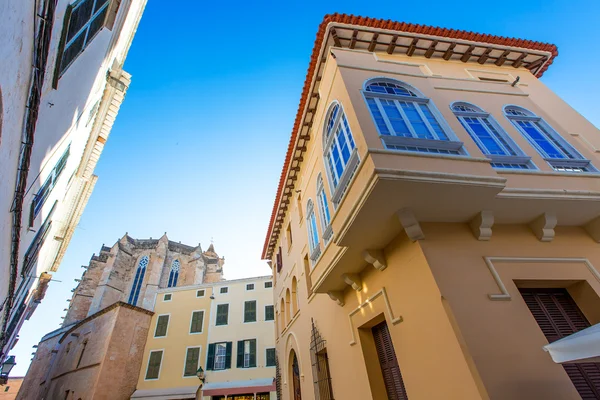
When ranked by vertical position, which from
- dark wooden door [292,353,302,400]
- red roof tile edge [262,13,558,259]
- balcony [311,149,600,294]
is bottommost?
dark wooden door [292,353,302,400]

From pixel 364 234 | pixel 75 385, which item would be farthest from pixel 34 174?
pixel 75 385

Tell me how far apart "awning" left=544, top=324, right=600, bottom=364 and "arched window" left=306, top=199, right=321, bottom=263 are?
5.59m

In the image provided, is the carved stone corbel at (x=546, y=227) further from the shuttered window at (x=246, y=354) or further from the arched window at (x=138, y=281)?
the arched window at (x=138, y=281)

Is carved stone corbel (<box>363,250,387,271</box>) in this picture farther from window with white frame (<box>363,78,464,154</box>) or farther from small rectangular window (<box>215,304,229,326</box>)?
small rectangular window (<box>215,304,229,326</box>)

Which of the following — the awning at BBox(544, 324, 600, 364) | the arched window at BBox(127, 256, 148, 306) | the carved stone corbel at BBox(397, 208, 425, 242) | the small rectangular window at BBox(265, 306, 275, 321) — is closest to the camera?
the awning at BBox(544, 324, 600, 364)

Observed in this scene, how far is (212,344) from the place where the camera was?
22562mm

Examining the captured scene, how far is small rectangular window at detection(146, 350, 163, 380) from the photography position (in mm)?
21312

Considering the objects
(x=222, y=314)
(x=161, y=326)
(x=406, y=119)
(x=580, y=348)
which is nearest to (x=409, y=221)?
(x=406, y=119)

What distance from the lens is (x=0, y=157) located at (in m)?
3.39

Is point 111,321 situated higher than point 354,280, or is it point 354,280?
point 111,321

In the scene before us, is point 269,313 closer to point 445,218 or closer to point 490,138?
point 445,218

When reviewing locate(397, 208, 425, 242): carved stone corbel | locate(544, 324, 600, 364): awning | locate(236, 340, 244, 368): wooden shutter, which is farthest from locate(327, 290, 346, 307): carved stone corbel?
locate(236, 340, 244, 368): wooden shutter

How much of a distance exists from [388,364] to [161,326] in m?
23.4

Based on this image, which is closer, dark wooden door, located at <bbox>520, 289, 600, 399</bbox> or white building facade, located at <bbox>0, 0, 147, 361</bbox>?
white building facade, located at <bbox>0, 0, 147, 361</bbox>
